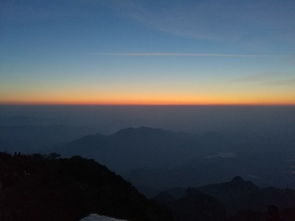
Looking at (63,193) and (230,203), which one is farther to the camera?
(230,203)

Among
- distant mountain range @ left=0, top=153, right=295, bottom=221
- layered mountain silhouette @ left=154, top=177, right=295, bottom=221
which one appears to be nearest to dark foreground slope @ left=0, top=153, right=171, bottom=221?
distant mountain range @ left=0, top=153, right=295, bottom=221

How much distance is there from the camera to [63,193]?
2414 cm

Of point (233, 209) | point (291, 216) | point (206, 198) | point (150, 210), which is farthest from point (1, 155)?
point (233, 209)

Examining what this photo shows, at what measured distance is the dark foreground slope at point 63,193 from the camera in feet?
69.5

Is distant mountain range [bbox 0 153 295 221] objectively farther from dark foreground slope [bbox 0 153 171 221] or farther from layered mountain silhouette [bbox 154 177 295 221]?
layered mountain silhouette [bbox 154 177 295 221]

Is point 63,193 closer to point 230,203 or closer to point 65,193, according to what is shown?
point 65,193

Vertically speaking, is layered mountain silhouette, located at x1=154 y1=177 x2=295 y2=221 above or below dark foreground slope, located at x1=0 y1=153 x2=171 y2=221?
below

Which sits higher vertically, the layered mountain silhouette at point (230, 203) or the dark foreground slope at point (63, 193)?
the dark foreground slope at point (63, 193)

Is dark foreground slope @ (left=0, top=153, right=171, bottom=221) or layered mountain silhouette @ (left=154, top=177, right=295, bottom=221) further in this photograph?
layered mountain silhouette @ (left=154, top=177, right=295, bottom=221)

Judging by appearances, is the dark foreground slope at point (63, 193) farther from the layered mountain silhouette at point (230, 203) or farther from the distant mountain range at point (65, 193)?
the layered mountain silhouette at point (230, 203)

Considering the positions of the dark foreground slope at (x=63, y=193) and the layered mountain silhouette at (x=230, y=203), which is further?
the layered mountain silhouette at (x=230, y=203)

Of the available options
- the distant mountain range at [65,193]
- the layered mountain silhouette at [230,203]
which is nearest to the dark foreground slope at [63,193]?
the distant mountain range at [65,193]

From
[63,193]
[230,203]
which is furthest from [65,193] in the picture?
[230,203]

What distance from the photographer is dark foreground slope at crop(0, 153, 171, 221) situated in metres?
21.2
